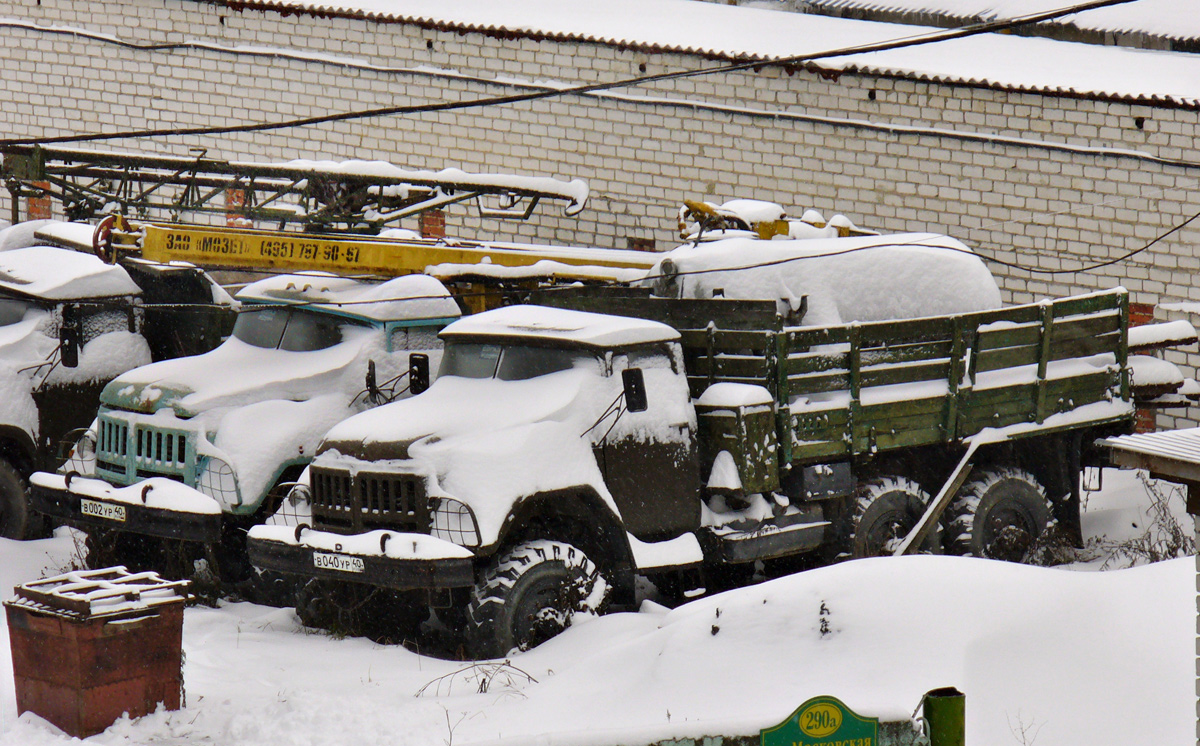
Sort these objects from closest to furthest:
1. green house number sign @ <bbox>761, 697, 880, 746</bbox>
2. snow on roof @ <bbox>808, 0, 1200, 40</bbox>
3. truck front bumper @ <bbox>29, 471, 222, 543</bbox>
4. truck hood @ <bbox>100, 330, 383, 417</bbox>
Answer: green house number sign @ <bbox>761, 697, 880, 746</bbox> → truck front bumper @ <bbox>29, 471, 222, 543</bbox> → truck hood @ <bbox>100, 330, 383, 417</bbox> → snow on roof @ <bbox>808, 0, 1200, 40</bbox>

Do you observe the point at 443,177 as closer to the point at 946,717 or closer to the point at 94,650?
the point at 94,650

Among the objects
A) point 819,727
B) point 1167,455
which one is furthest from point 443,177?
point 819,727

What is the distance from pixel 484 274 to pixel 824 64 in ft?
23.3

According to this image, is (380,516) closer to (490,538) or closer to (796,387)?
(490,538)

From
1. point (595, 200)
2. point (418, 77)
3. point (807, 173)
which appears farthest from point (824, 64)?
point (418, 77)

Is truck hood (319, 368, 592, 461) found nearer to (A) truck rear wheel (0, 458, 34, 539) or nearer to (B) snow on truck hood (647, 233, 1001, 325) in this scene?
(B) snow on truck hood (647, 233, 1001, 325)

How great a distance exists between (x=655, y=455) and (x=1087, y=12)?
12.0m

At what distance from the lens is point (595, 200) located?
18.4 metres

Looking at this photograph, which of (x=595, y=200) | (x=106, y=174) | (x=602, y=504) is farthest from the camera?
(x=595, y=200)

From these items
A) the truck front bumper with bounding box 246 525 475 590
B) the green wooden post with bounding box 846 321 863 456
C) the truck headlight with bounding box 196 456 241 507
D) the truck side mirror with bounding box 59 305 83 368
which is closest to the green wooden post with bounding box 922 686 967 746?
the truck front bumper with bounding box 246 525 475 590

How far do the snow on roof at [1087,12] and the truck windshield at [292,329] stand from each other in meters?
11.8

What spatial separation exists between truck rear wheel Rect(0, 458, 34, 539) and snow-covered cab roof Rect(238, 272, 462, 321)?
2.49m

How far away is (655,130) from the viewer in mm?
18078

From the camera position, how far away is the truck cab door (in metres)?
8.98
